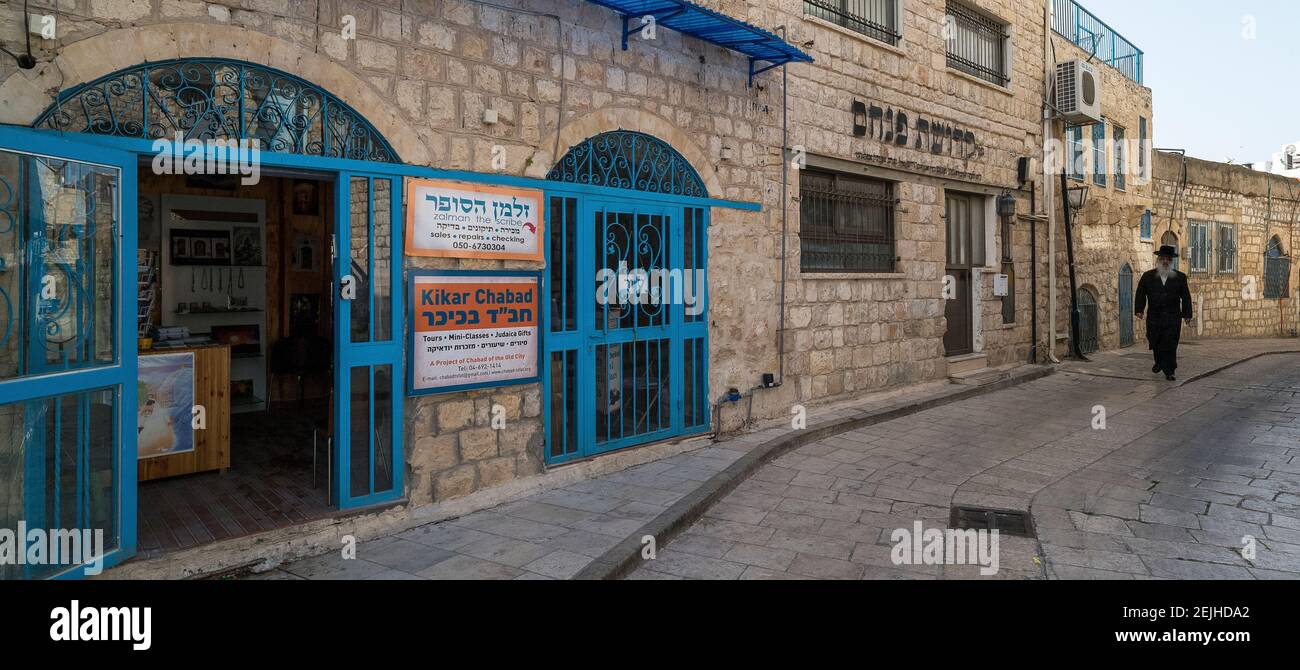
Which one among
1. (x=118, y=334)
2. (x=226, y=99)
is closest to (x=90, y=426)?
(x=118, y=334)

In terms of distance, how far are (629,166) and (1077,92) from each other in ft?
32.1

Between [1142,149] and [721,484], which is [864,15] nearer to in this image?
[721,484]

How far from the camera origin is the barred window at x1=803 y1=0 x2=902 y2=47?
29.0 feet

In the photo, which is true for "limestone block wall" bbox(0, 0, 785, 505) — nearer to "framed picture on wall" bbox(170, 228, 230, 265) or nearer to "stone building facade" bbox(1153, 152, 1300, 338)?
"framed picture on wall" bbox(170, 228, 230, 265)

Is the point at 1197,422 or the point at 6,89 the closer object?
the point at 6,89

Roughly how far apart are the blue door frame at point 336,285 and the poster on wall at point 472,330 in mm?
113

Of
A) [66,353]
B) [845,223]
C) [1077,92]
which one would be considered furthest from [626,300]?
[1077,92]

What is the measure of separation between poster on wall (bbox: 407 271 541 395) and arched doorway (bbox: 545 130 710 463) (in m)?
0.28

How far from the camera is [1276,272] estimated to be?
21000 mm

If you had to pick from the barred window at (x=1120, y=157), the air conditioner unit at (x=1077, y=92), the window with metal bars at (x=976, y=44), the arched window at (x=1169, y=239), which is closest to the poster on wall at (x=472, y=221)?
the window with metal bars at (x=976, y=44)

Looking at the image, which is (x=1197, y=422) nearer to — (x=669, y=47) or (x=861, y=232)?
(x=861, y=232)

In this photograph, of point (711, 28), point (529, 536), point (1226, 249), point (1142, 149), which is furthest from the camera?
point (1226, 249)

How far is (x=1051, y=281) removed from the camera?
512 inches
